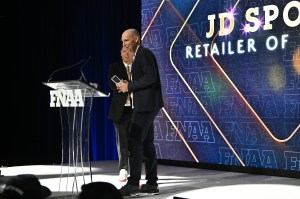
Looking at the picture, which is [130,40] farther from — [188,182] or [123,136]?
[188,182]

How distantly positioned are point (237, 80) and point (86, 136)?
265cm

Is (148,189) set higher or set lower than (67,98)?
lower

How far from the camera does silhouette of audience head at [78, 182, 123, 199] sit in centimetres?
168

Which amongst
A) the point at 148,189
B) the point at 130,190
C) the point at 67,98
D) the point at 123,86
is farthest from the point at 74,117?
the point at 148,189

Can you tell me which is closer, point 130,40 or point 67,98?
point 67,98

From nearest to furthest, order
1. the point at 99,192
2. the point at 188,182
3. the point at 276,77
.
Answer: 1. the point at 99,192
2. the point at 188,182
3. the point at 276,77

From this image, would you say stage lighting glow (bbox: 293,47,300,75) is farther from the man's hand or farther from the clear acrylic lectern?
the clear acrylic lectern

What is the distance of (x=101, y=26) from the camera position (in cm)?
850

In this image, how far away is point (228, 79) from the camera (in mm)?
6816

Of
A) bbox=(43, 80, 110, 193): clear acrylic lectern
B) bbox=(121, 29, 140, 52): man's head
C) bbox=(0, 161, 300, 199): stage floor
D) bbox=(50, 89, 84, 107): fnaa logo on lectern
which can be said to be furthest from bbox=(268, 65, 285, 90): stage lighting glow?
bbox=(50, 89, 84, 107): fnaa logo on lectern

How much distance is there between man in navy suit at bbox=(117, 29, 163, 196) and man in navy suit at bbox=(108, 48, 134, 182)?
928mm

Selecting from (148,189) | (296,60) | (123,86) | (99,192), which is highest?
(296,60)

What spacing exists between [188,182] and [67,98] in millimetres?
1940

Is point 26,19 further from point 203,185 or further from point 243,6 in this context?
point 203,185
